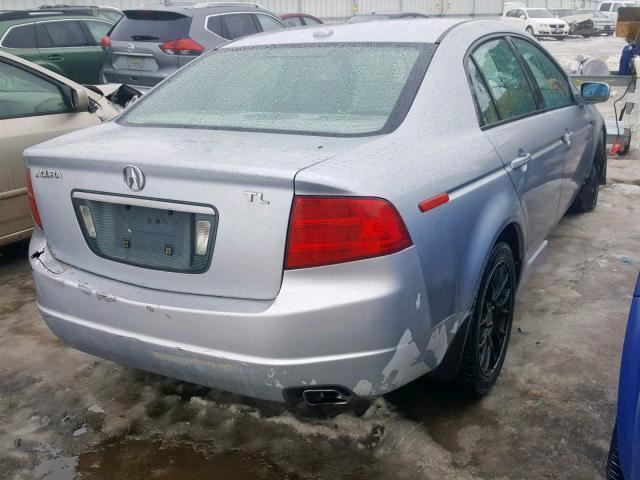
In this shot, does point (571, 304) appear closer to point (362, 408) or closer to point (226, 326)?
point (362, 408)

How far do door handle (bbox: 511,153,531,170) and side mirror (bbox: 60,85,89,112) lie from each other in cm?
305

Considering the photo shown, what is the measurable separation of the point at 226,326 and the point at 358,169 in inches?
25.9

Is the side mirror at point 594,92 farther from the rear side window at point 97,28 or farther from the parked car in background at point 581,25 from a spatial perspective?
the parked car in background at point 581,25

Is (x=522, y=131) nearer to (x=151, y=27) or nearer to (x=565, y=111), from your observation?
(x=565, y=111)

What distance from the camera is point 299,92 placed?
9.39 ft

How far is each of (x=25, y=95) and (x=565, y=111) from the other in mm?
3570

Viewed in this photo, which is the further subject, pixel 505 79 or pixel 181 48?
pixel 181 48

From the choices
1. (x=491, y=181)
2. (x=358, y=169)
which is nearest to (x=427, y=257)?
(x=358, y=169)

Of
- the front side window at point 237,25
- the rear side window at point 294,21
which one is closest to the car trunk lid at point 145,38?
the front side window at point 237,25

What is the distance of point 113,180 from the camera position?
7.64 ft

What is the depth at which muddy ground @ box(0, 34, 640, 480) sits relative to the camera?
8.30 feet

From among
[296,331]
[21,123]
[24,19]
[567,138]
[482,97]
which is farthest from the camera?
[24,19]

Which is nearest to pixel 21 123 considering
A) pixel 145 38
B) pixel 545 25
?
pixel 145 38

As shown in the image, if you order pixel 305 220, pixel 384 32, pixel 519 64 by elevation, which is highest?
pixel 384 32
